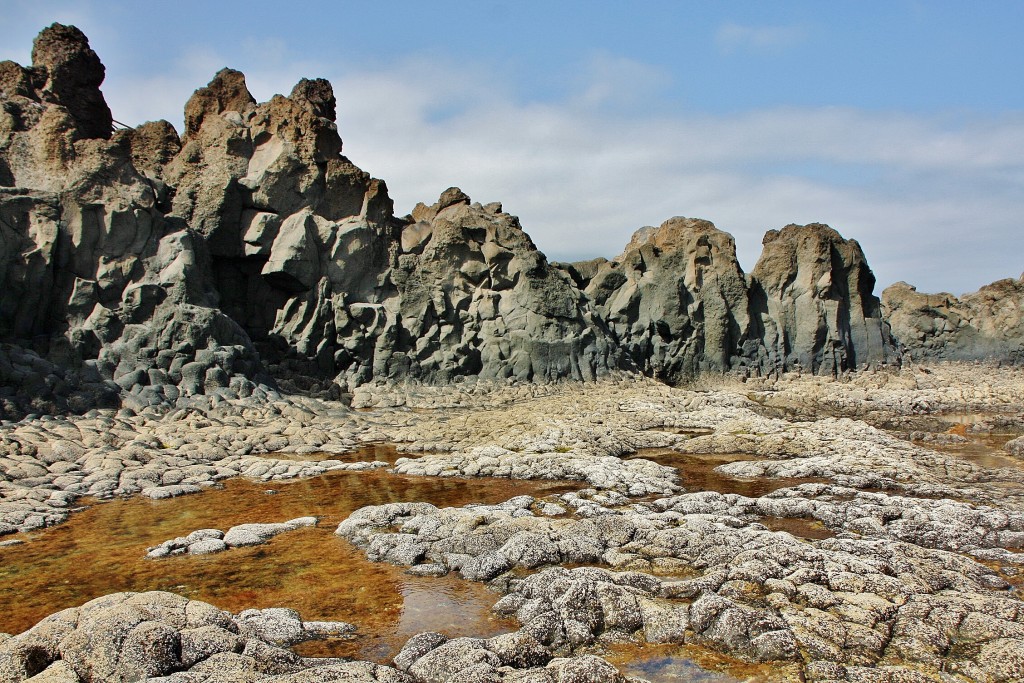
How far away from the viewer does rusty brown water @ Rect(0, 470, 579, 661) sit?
1032cm

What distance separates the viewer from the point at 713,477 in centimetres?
2008

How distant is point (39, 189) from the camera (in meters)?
A: 29.8

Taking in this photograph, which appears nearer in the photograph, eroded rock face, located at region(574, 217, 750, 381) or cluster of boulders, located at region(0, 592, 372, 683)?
cluster of boulders, located at region(0, 592, 372, 683)

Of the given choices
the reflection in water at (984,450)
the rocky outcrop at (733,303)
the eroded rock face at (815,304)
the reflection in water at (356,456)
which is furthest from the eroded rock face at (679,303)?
the reflection in water at (356,456)

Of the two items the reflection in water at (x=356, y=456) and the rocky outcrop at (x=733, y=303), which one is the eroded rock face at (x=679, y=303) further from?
the reflection in water at (x=356, y=456)

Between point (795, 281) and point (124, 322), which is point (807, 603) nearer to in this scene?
point (124, 322)

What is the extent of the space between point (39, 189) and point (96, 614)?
27734 millimetres

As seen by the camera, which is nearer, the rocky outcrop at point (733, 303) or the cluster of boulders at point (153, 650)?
the cluster of boulders at point (153, 650)

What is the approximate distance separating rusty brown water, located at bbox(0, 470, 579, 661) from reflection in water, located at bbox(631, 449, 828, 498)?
588 cm

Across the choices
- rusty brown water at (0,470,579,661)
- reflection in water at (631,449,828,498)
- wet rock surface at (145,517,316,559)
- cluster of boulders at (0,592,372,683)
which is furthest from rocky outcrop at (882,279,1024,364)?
cluster of boulders at (0,592,372,683)

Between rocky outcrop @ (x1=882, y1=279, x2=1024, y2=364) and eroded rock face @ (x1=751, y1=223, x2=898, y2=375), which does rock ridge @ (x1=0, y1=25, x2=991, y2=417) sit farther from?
rocky outcrop @ (x1=882, y1=279, x2=1024, y2=364)

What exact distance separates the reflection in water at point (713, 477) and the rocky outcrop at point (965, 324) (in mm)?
41856

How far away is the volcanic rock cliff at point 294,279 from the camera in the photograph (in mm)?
28438

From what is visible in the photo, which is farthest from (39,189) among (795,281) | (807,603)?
(795,281)
